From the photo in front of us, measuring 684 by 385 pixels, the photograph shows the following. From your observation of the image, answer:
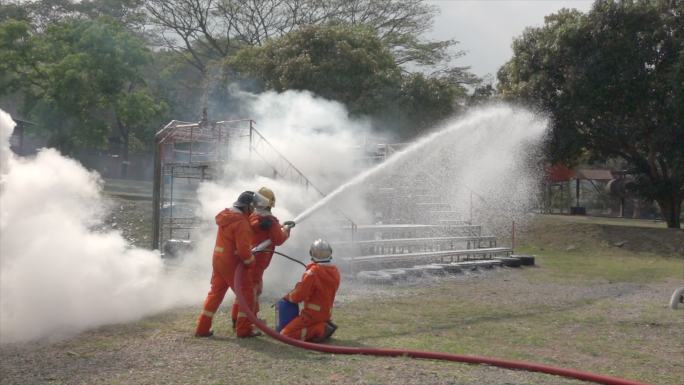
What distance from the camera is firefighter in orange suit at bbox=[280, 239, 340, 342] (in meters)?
7.84

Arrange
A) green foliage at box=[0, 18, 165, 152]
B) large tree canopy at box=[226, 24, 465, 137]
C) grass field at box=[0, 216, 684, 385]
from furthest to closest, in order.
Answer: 1. large tree canopy at box=[226, 24, 465, 137]
2. green foliage at box=[0, 18, 165, 152]
3. grass field at box=[0, 216, 684, 385]

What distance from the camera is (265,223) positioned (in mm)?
8648

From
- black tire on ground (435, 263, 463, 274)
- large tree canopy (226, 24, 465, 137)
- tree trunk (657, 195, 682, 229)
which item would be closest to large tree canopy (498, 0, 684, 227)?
tree trunk (657, 195, 682, 229)

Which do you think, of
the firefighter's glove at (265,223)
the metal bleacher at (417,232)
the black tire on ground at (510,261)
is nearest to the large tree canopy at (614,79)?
the metal bleacher at (417,232)

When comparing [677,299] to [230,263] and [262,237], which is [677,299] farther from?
[230,263]

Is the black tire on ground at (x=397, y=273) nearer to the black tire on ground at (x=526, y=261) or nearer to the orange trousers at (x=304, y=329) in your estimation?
the black tire on ground at (x=526, y=261)

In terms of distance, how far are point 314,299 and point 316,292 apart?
10 centimetres

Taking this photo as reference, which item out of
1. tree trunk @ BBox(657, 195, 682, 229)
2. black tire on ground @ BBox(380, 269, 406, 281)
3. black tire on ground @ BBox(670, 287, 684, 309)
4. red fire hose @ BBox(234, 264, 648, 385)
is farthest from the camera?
tree trunk @ BBox(657, 195, 682, 229)

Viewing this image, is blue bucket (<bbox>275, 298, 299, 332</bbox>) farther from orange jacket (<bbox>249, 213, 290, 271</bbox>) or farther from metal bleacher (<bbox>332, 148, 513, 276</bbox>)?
metal bleacher (<bbox>332, 148, 513, 276</bbox>)

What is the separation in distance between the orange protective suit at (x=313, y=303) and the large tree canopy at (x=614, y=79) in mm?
20248

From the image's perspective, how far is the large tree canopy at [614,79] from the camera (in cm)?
2539

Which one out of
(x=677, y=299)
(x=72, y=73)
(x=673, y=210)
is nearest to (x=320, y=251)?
(x=677, y=299)

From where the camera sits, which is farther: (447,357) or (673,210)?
(673,210)

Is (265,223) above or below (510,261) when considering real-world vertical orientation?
above
